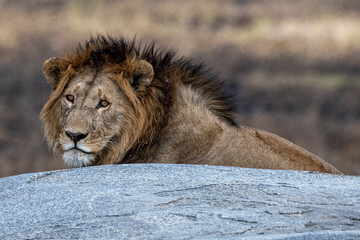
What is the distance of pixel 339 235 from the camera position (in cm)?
369

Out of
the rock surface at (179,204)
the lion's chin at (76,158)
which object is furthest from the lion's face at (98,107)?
the rock surface at (179,204)

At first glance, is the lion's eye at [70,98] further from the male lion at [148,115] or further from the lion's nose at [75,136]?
the lion's nose at [75,136]

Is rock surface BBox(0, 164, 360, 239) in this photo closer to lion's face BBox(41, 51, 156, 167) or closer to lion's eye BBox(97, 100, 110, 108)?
lion's face BBox(41, 51, 156, 167)

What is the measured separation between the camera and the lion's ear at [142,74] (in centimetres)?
629

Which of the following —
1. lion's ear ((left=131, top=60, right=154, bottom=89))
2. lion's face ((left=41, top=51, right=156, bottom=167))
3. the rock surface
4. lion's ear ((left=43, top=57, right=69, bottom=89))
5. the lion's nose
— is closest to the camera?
the rock surface

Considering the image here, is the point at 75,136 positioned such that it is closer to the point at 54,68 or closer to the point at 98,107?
the point at 98,107

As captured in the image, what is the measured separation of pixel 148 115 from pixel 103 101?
374mm

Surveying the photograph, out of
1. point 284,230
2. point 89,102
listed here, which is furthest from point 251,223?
point 89,102

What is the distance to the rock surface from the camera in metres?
3.93

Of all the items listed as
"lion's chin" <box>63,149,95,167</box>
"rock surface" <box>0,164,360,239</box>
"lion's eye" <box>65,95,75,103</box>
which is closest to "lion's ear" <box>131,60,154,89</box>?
"lion's eye" <box>65,95,75,103</box>

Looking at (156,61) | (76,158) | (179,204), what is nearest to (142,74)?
(156,61)

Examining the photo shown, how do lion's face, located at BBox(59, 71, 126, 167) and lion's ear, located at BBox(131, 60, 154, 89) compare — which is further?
lion's ear, located at BBox(131, 60, 154, 89)

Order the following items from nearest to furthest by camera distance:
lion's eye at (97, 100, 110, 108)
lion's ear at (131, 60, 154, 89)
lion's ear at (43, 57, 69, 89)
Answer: lion's eye at (97, 100, 110, 108), lion's ear at (131, 60, 154, 89), lion's ear at (43, 57, 69, 89)

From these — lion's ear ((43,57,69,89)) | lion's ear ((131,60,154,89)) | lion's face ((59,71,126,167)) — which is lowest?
lion's face ((59,71,126,167))
